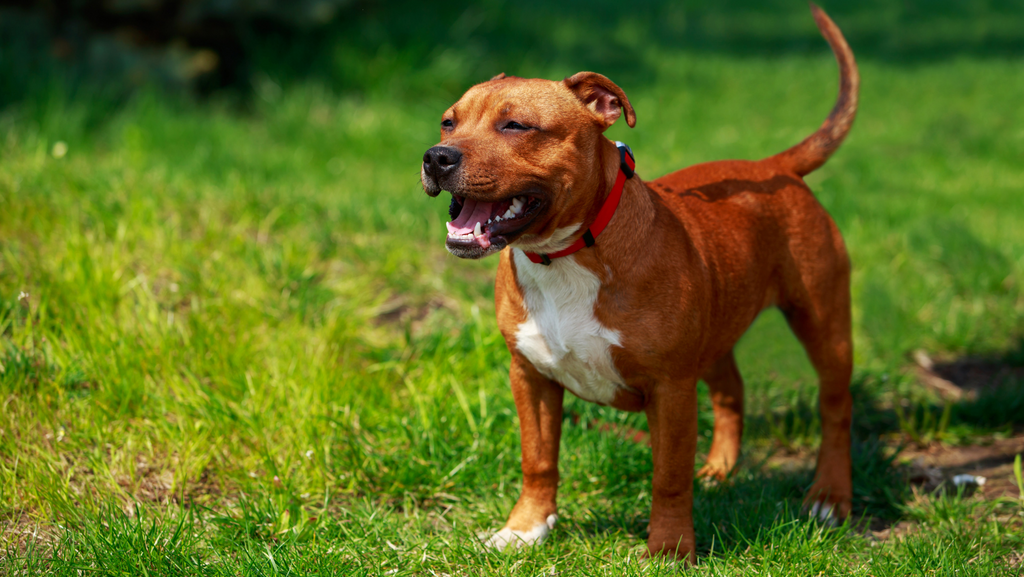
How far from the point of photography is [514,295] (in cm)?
319

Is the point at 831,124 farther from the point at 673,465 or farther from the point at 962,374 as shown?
the point at 962,374

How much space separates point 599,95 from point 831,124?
1495 mm

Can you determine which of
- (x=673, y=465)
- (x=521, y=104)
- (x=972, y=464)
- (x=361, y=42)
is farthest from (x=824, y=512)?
(x=361, y=42)

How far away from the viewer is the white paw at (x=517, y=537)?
10.9 feet

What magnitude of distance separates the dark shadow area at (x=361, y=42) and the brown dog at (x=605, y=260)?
604cm

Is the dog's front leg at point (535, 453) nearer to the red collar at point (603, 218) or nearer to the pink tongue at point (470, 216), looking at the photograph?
the red collar at point (603, 218)

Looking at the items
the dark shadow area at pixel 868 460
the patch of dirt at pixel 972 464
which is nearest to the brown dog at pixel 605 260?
the dark shadow area at pixel 868 460

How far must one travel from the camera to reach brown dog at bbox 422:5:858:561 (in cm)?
288

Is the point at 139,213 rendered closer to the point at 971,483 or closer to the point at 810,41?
the point at 971,483

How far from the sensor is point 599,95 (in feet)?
10.2

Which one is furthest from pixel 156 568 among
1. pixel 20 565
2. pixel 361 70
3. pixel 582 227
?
pixel 361 70

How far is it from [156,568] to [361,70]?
6.90 m

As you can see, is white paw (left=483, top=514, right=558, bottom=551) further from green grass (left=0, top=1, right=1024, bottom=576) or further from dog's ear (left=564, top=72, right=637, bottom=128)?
dog's ear (left=564, top=72, right=637, bottom=128)

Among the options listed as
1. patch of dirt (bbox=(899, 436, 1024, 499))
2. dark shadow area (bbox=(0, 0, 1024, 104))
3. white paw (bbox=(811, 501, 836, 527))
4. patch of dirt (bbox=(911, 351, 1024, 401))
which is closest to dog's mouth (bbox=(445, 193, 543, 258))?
white paw (bbox=(811, 501, 836, 527))
